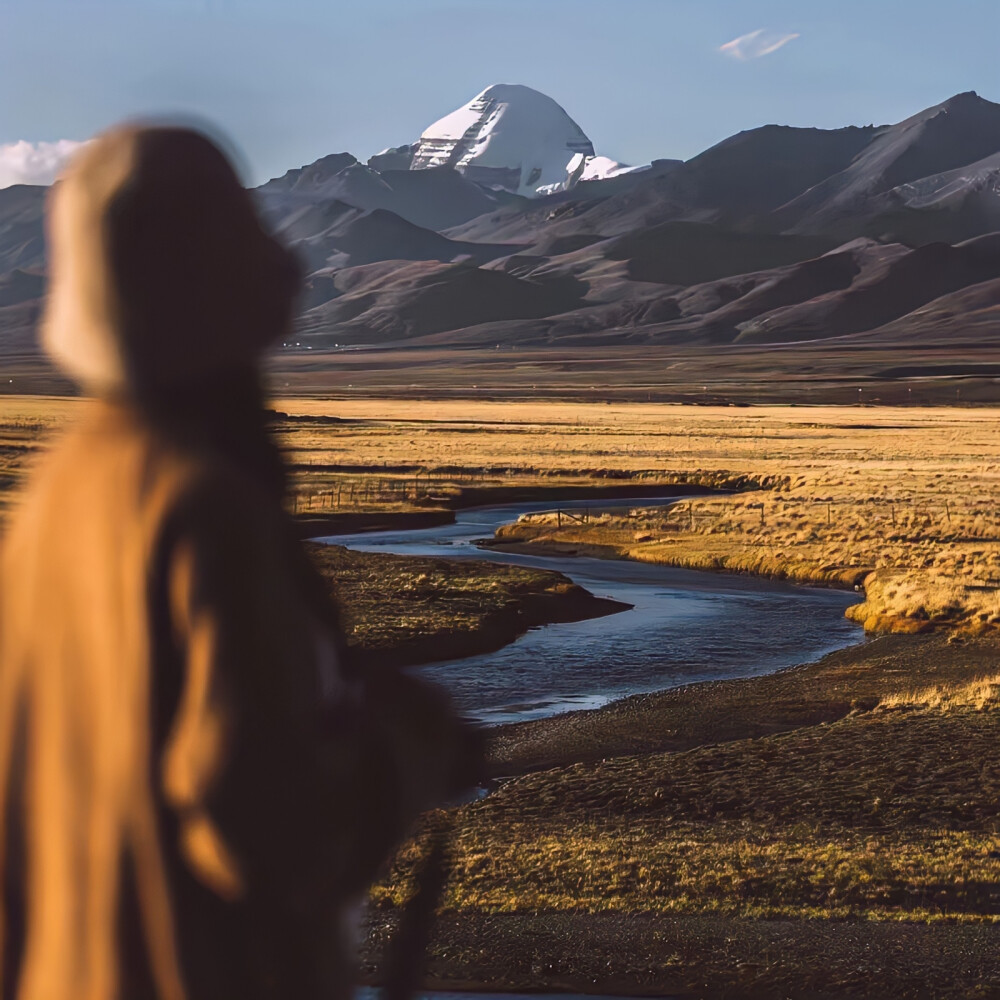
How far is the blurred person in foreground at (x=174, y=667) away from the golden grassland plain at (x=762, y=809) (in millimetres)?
222

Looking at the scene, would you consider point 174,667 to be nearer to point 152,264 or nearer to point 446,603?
point 152,264

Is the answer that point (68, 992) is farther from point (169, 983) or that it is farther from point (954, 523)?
point (954, 523)

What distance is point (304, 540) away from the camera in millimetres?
1763

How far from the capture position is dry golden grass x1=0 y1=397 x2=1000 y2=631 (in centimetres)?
3553

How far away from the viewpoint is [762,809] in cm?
1343

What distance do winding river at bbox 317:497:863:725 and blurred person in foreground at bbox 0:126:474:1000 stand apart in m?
15.6

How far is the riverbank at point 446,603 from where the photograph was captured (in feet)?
86.3

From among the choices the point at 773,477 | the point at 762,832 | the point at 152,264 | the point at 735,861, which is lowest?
the point at 773,477

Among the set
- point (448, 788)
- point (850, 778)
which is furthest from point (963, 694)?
point (448, 788)

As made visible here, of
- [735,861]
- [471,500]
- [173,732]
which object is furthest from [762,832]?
[471,500]

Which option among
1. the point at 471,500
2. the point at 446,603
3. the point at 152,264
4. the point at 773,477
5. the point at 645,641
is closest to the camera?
the point at 152,264

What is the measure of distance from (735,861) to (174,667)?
32.1 feet

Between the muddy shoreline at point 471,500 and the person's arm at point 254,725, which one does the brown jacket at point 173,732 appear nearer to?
the person's arm at point 254,725

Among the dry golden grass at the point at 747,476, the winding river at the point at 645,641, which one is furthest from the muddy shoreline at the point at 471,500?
the winding river at the point at 645,641
